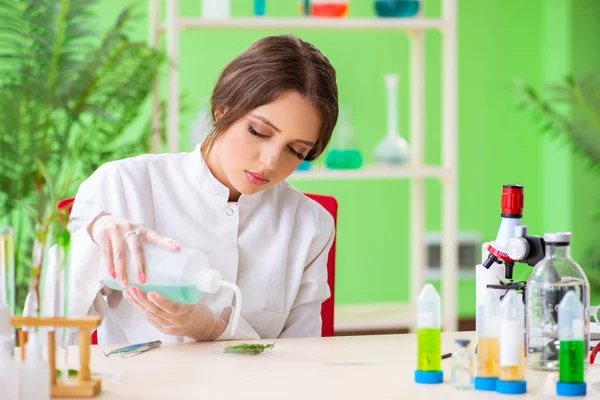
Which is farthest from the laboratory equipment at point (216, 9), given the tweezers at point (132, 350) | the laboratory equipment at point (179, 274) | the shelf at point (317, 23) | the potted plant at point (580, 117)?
the laboratory equipment at point (179, 274)

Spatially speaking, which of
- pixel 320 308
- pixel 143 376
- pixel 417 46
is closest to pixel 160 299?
pixel 143 376

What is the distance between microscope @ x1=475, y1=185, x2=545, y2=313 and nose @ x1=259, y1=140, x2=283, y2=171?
416 mm

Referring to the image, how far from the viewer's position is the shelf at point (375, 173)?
346 cm

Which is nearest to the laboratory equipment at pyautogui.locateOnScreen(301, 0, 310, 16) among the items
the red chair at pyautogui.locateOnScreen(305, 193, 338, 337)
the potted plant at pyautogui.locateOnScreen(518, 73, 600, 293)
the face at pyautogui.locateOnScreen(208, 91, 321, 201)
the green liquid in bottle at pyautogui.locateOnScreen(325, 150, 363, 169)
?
the green liquid in bottle at pyautogui.locateOnScreen(325, 150, 363, 169)

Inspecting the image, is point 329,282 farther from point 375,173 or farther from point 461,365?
point 375,173

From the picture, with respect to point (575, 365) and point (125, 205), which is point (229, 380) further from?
point (125, 205)

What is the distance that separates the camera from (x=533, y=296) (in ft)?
4.80

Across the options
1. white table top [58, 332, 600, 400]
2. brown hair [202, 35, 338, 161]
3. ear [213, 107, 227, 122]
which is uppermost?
brown hair [202, 35, 338, 161]

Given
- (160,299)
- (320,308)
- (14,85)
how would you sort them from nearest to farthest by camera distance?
(160,299)
(320,308)
(14,85)

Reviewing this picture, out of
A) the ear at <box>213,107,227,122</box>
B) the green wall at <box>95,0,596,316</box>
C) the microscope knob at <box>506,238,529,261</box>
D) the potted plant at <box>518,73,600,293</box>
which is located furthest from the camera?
the green wall at <box>95,0,596,316</box>

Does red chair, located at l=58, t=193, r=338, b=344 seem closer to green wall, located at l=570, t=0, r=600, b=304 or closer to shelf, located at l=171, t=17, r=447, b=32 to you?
shelf, located at l=171, t=17, r=447, b=32

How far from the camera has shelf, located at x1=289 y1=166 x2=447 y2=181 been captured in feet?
11.3

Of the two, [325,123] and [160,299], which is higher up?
[325,123]

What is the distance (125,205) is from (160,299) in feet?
1.40
